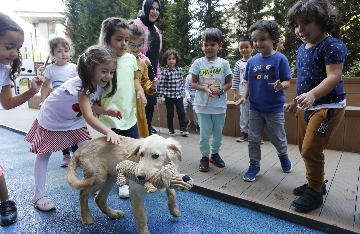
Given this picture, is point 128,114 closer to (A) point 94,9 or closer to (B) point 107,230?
(B) point 107,230

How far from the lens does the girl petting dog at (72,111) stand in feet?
7.58

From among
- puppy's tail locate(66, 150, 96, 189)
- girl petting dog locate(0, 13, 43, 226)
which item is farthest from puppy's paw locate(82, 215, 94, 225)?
girl petting dog locate(0, 13, 43, 226)

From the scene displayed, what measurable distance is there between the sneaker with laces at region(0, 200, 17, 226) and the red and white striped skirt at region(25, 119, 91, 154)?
20.1 inches

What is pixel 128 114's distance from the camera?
112 inches

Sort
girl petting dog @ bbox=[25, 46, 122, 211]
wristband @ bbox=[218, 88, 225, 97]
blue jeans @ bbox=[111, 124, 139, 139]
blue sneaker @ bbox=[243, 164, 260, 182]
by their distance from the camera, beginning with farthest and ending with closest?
wristband @ bbox=[218, 88, 225, 97], blue sneaker @ bbox=[243, 164, 260, 182], blue jeans @ bbox=[111, 124, 139, 139], girl petting dog @ bbox=[25, 46, 122, 211]

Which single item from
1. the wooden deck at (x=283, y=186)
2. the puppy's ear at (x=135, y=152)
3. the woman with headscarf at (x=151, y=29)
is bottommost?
the wooden deck at (x=283, y=186)

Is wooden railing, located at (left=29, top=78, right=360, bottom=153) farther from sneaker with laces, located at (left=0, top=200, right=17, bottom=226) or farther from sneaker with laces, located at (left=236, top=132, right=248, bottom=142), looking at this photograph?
sneaker with laces, located at (left=0, top=200, right=17, bottom=226)

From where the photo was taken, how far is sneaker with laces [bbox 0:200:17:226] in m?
2.47

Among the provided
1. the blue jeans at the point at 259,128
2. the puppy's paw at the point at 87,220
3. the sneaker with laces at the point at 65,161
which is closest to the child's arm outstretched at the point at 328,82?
the blue jeans at the point at 259,128

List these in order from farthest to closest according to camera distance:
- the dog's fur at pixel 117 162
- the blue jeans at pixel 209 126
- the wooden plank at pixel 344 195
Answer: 1. the blue jeans at pixel 209 126
2. the wooden plank at pixel 344 195
3. the dog's fur at pixel 117 162

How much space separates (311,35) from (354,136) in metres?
2.77

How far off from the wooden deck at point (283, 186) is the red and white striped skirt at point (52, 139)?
139cm

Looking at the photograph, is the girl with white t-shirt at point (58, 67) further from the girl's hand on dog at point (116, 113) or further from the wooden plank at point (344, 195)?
the wooden plank at point (344, 195)

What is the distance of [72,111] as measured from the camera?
2658 millimetres
